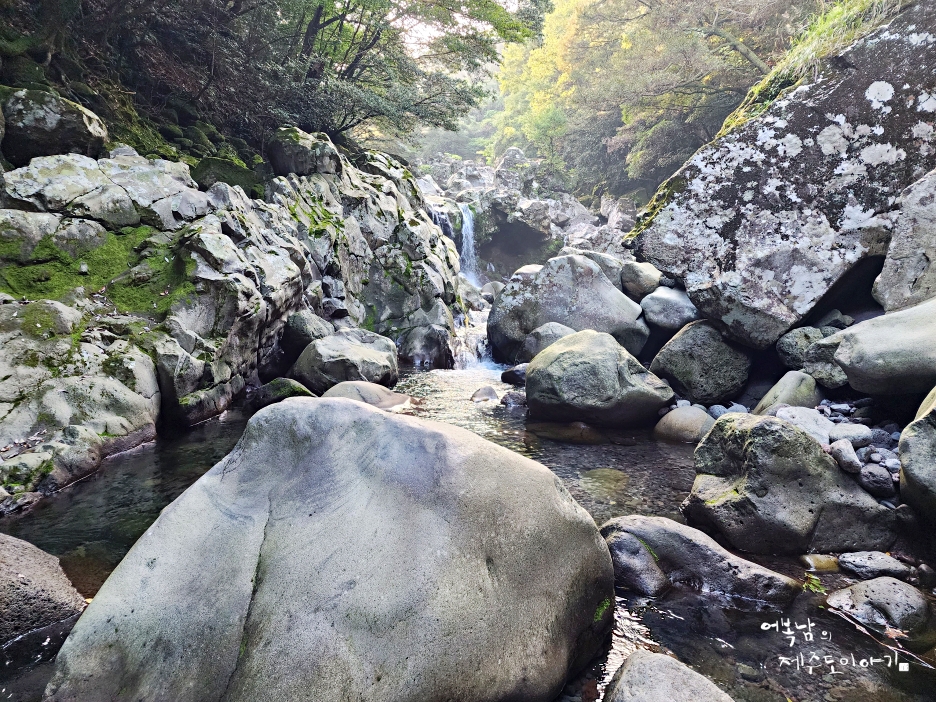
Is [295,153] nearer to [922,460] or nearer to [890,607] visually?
[922,460]

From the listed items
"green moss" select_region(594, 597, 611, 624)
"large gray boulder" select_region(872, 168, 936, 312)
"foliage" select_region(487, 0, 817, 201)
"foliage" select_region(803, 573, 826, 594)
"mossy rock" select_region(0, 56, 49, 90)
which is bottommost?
"foliage" select_region(803, 573, 826, 594)

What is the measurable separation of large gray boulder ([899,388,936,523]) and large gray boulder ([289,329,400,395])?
297 inches

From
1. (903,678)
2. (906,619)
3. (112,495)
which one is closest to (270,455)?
(112,495)

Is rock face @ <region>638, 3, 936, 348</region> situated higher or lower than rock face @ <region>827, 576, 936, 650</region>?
higher

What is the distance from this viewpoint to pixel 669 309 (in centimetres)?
994

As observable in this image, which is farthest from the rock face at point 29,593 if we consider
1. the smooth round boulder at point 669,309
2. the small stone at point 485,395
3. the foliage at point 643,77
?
the foliage at point 643,77

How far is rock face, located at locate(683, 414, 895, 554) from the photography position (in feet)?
13.9

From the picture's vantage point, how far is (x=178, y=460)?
6383 millimetres

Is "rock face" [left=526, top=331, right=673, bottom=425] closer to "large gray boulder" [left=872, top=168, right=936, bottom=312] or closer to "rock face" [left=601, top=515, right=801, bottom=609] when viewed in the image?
"large gray boulder" [left=872, top=168, right=936, bottom=312]

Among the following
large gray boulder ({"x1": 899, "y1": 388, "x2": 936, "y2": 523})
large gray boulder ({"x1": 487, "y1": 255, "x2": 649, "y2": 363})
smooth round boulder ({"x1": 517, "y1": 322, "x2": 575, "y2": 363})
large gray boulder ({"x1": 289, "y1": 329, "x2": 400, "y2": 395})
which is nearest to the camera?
large gray boulder ({"x1": 899, "y1": 388, "x2": 936, "y2": 523})

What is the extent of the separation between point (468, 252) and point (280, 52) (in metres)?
10.9

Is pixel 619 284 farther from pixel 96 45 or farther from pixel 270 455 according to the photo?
pixel 96 45

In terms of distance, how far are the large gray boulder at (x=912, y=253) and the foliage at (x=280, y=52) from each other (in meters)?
13.1

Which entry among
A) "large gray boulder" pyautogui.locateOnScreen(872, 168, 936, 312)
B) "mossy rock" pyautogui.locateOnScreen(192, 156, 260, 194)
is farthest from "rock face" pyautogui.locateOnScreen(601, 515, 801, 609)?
"mossy rock" pyautogui.locateOnScreen(192, 156, 260, 194)
